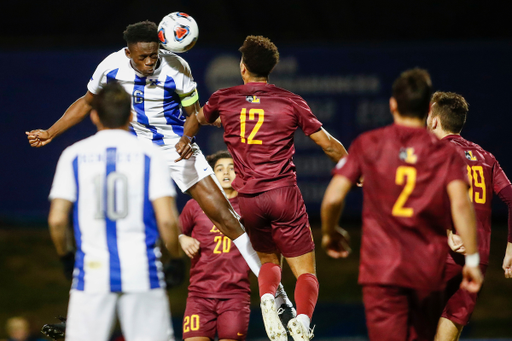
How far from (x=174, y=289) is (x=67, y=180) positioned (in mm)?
8436

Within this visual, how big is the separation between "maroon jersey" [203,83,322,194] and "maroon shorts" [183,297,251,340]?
4.10 feet

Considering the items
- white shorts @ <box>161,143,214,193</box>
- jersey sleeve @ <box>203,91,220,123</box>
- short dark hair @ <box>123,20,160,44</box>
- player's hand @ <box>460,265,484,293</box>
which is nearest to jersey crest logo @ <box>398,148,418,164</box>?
A: player's hand @ <box>460,265,484,293</box>

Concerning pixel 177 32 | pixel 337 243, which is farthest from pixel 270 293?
pixel 177 32

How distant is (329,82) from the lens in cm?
1062

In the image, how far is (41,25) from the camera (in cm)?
1152

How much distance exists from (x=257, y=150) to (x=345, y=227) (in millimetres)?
6963

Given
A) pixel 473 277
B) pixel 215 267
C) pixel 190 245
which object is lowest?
pixel 215 267

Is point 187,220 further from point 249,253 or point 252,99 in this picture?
point 252,99

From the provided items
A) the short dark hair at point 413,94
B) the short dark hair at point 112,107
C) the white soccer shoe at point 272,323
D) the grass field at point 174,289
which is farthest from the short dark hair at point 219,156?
the grass field at point 174,289

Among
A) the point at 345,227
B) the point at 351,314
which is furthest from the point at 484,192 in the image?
the point at 345,227

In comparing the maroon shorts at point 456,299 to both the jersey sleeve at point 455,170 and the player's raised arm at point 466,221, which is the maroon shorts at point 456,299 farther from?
the jersey sleeve at point 455,170

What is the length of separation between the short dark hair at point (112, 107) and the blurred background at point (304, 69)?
6.73 metres

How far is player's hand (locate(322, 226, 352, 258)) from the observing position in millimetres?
3602

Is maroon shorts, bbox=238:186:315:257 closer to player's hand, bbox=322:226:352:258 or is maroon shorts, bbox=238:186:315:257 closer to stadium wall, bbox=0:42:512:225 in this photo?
player's hand, bbox=322:226:352:258
